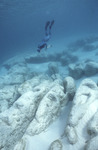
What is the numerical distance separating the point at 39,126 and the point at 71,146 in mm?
1049

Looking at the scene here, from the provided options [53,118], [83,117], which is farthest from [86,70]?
[83,117]

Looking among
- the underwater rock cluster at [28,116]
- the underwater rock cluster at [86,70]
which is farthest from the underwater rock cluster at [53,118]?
the underwater rock cluster at [86,70]

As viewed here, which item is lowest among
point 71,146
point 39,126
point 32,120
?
point 71,146

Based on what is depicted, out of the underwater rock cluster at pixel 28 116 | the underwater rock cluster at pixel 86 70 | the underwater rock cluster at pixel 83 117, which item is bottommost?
the underwater rock cluster at pixel 83 117

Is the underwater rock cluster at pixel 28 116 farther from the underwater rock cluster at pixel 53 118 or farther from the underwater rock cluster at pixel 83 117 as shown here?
the underwater rock cluster at pixel 83 117

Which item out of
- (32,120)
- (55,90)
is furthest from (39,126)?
(55,90)

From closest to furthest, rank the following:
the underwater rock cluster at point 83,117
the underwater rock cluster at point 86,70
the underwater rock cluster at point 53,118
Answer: the underwater rock cluster at point 83,117 < the underwater rock cluster at point 53,118 < the underwater rock cluster at point 86,70

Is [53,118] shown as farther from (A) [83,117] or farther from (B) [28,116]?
(A) [83,117]

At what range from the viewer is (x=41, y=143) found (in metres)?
3.20

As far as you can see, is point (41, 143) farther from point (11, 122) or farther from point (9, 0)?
point (9, 0)

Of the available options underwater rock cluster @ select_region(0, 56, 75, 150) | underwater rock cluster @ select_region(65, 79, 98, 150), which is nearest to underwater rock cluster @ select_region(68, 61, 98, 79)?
underwater rock cluster @ select_region(0, 56, 75, 150)

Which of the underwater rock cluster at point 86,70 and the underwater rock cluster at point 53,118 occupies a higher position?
the underwater rock cluster at point 86,70

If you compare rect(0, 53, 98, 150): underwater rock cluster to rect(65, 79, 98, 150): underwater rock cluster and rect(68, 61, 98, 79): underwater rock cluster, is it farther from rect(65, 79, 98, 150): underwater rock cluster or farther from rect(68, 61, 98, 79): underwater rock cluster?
rect(68, 61, 98, 79): underwater rock cluster

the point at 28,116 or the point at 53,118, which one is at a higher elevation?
the point at 28,116
